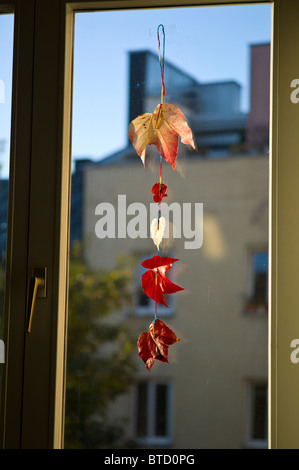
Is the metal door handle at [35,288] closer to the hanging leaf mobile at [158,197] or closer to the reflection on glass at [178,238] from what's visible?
the reflection on glass at [178,238]

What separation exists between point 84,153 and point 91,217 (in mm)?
190

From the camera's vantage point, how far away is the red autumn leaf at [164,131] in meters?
1.85

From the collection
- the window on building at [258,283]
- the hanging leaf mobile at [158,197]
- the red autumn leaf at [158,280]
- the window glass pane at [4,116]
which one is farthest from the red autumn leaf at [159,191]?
the window glass pane at [4,116]

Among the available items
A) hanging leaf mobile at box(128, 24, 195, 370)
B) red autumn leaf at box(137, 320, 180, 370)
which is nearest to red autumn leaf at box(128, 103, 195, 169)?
hanging leaf mobile at box(128, 24, 195, 370)

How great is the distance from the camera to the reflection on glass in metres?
1.82

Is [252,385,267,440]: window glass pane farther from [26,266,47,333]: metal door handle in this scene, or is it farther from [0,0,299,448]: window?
[26,266,47,333]: metal door handle

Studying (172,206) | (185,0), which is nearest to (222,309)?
(172,206)

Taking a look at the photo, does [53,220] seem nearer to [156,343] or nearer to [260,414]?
[156,343]

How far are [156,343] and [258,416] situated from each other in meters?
0.34

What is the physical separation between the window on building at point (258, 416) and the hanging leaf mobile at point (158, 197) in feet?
0.85

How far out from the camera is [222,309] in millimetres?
1830

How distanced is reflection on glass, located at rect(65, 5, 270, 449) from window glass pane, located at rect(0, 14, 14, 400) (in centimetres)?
20

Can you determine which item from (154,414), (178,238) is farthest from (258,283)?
(154,414)
